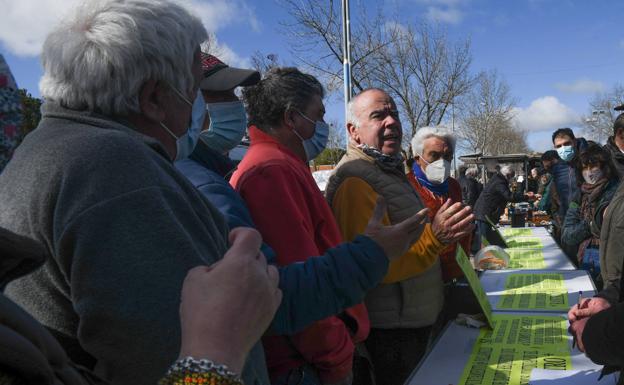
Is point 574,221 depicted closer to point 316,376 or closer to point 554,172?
point 554,172

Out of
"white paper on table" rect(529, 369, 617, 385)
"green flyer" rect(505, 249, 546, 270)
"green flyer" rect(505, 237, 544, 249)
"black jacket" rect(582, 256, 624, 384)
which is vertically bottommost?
"white paper on table" rect(529, 369, 617, 385)

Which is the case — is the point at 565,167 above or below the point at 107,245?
above

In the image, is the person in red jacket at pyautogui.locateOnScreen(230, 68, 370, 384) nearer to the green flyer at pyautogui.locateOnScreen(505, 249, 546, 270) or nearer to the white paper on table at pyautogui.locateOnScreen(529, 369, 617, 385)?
the white paper on table at pyautogui.locateOnScreen(529, 369, 617, 385)

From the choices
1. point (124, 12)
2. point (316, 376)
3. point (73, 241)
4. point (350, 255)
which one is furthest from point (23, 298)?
point (316, 376)

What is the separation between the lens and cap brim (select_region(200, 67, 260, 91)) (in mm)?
2066

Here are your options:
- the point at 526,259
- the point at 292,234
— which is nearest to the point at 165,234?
the point at 292,234

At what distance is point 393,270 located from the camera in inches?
98.0

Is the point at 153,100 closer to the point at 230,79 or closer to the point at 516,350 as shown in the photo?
the point at 230,79

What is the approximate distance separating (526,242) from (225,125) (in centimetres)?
394

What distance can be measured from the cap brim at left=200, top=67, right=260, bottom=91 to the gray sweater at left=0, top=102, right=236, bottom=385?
1116 millimetres

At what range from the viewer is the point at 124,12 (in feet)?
3.63

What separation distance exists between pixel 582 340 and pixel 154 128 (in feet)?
4.81

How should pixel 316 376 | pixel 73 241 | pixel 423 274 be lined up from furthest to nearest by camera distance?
1. pixel 423 274
2. pixel 316 376
3. pixel 73 241

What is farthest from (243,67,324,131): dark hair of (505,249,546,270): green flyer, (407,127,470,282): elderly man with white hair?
(505,249,546,270): green flyer
